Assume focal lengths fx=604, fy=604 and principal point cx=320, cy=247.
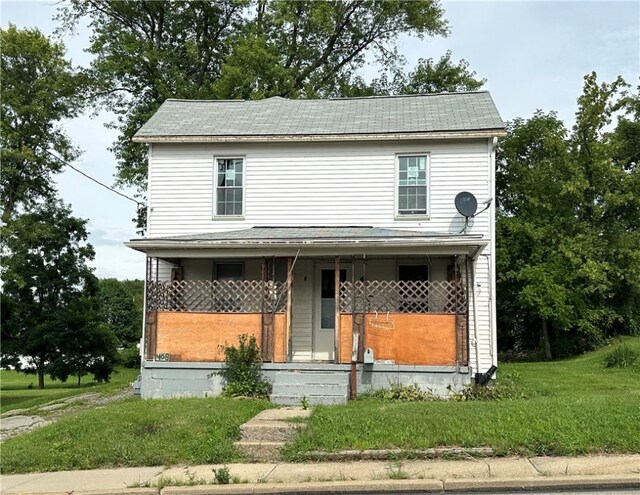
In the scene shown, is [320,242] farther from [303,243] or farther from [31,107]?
[31,107]

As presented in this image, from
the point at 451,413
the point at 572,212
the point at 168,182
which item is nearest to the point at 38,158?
the point at 168,182

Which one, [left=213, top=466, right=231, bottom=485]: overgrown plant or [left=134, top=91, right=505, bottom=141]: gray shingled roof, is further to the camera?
[left=134, top=91, right=505, bottom=141]: gray shingled roof

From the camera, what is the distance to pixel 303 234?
13.3 m

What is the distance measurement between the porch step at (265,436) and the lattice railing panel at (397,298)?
3641mm

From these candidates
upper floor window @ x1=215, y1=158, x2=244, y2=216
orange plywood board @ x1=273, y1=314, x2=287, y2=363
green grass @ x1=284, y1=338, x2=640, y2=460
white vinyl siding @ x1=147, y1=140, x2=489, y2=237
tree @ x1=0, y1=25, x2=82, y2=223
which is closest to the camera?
green grass @ x1=284, y1=338, x2=640, y2=460

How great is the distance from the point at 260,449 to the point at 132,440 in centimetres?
184

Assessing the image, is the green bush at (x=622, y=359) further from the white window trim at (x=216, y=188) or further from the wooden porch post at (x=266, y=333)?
the white window trim at (x=216, y=188)

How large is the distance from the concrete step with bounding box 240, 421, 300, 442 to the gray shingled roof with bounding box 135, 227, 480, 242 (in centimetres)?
453

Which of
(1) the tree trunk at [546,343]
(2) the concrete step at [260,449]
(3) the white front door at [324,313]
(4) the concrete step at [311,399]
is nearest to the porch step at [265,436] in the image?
(2) the concrete step at [260,449]

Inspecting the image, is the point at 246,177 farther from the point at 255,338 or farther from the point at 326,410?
the point at 326,410

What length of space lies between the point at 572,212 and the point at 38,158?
23258 mm

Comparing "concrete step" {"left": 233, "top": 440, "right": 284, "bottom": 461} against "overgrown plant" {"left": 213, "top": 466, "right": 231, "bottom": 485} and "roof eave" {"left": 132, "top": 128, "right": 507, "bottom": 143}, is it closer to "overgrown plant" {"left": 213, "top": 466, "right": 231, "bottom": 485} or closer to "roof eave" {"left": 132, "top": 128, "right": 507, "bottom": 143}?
"overgrown plant" {"left": 213, "top": 466, "right": 231, "bottom": 485}

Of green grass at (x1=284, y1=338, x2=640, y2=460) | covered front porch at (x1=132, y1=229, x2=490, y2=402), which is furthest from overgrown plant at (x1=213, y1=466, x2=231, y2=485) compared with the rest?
covered front porch at (x1=132, y1=229, x2=490, y2=402)

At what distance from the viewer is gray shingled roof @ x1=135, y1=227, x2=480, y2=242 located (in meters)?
12.2
